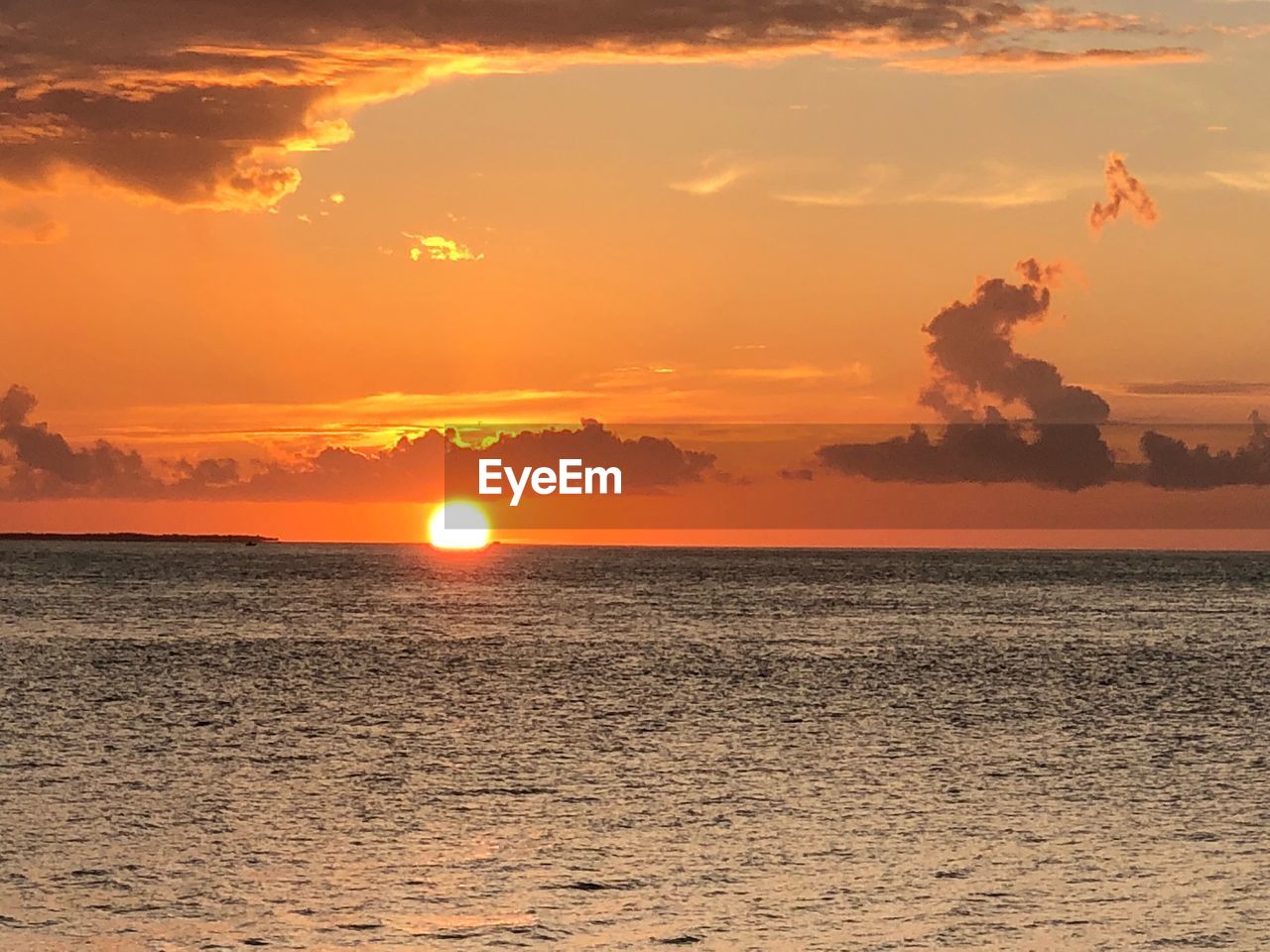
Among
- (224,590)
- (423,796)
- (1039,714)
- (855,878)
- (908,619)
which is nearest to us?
(855,878)

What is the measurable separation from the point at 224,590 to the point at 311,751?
138 m

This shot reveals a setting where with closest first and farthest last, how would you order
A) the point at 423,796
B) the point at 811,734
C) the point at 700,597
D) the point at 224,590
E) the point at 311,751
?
the point at 423,796 → the point at 311,751 → the point at 811,734 → the point at 700,597 → the point at 224,590

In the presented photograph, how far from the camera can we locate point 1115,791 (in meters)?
39.6

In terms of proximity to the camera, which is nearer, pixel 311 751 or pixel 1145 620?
pixel 311 751

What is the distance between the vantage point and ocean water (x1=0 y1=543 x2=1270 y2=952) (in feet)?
85.4

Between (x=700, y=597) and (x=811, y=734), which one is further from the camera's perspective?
(x=700, y=597)

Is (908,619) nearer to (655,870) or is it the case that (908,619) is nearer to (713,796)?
(713,796)

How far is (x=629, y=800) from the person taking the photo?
36969mm

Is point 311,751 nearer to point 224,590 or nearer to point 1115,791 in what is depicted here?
point 1115,791

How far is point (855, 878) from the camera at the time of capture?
2902 cm

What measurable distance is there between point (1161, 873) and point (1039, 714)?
1161 inches

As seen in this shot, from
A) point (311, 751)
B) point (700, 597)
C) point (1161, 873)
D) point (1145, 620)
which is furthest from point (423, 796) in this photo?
point (700, 597)

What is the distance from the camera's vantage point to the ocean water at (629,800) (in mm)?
26031

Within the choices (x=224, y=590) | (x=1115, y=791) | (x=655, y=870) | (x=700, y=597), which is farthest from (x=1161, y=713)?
(x=224, y=590)
